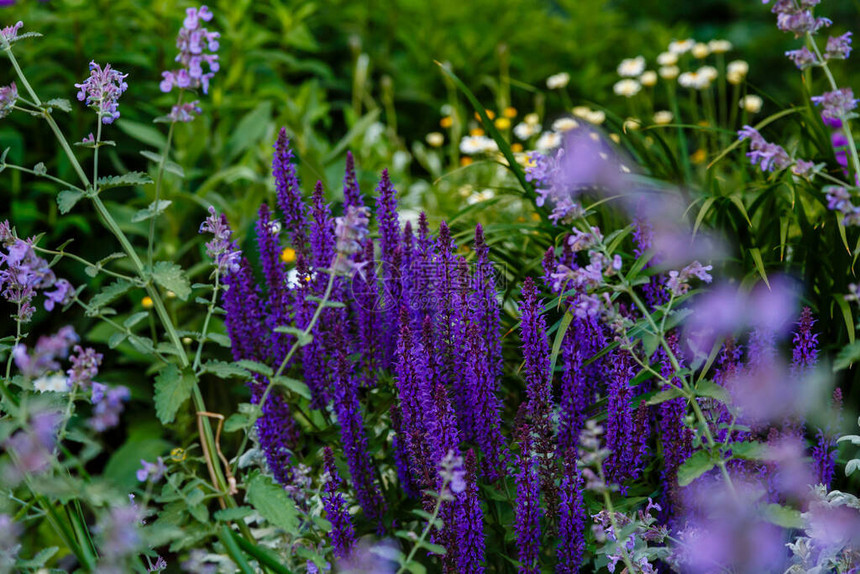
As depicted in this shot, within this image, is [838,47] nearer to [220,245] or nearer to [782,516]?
[782,516]

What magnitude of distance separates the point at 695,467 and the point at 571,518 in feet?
1.21

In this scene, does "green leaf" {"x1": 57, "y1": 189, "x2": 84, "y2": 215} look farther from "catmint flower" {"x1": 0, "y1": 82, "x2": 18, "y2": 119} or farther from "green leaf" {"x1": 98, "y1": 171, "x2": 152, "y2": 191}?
"catmint flower" {"x1": 0, "y1": 82, "x2": 18, "y2": 119}

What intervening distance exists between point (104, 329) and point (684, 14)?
25.9 ft

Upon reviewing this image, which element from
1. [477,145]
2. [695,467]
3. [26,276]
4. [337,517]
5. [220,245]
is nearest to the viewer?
[695,467]

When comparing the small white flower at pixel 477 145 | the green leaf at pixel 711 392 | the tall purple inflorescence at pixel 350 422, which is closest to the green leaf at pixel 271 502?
the tall purple inflorescence at pixel 350 422

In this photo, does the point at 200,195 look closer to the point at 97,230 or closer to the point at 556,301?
the point at 97,230

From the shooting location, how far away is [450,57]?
614cm

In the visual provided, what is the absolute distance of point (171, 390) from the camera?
1.71m

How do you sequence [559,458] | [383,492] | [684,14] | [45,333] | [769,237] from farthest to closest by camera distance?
1. [684,14]
2. [45,333]
3. [769,237]
4. [383,492]
5. [559,458]

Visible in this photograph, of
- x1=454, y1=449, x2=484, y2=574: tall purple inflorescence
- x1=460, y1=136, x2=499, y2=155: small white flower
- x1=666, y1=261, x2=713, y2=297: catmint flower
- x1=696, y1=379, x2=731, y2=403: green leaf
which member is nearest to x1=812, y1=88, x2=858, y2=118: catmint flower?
x1=666, y1=261, x2=713, y2=297: catmint flower

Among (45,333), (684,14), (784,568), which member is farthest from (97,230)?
(684,14)

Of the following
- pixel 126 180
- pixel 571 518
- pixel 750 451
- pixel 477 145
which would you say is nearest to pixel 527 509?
pixel 571 518

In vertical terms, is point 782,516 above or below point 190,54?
below

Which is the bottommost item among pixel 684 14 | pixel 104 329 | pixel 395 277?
pixel 104 329
